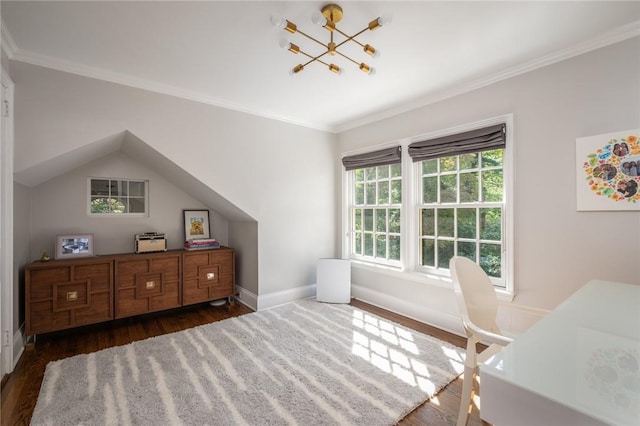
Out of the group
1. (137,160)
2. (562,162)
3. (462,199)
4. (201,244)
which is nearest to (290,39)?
(462,199)

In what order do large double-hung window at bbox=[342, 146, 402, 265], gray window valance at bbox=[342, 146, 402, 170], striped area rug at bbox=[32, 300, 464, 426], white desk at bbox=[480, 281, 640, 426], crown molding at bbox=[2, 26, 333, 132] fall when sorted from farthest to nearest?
large double-hung window at bbox=[342, 146, 402, 265], gray window valance at bbox=[342, 146, 402, 170], crown molding at bbox=[2, 26, 333, 132], striped area rug at bbox=[32, 300, 464, 426], white desk at bbox=[480, 281, 640, 426]

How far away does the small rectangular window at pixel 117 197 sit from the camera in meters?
3.26

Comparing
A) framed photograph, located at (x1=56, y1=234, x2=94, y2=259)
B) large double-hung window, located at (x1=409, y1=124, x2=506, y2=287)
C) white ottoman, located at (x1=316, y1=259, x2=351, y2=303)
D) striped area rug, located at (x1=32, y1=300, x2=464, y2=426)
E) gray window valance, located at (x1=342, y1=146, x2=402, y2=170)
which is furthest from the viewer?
white ottoman, located at (x1=316, y1=259, x2=351, y2=303)

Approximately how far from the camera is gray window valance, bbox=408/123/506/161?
2.60m

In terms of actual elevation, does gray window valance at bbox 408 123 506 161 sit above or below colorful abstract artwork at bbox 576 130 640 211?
above

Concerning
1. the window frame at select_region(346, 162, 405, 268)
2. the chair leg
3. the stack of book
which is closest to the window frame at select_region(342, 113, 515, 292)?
the window frame at select_region(346, 162, 405, 268)

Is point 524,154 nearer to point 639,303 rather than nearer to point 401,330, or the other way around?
point 639,303

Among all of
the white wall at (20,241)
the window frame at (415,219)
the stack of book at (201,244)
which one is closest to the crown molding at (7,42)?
the white wall at (20,241)

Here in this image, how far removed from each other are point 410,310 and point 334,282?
3.24ft

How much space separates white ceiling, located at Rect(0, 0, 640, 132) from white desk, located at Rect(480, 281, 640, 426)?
1.85 metres

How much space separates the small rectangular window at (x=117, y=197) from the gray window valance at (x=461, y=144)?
3279 mm

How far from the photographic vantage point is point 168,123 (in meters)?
2.90

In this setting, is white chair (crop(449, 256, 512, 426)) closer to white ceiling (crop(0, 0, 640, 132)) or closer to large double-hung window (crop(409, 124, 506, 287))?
large double-hung window (crop(409, 124, 506, 287))

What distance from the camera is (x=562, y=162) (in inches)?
89.7
